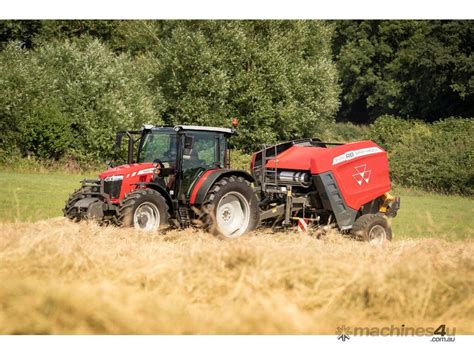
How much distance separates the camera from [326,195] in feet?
39.9

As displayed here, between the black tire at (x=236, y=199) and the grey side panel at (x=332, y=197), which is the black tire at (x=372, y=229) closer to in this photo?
the grey side panel at (x=332, y=197)

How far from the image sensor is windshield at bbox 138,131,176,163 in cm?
1209

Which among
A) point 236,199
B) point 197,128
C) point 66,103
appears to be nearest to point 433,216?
point 236,199

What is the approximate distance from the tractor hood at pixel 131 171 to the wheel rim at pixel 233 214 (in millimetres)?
1361

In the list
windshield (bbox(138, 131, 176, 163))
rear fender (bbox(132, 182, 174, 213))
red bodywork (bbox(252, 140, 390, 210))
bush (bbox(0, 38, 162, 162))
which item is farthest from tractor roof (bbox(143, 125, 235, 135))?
bush (bbox(0, 38, 162, 162))

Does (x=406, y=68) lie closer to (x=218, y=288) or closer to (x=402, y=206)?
(x=402, y=206)

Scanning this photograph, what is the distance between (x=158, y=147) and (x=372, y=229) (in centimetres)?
402

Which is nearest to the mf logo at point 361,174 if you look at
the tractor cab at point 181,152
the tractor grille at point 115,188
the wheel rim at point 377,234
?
the wheel rim at point 377,234

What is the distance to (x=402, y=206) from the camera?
858 inches

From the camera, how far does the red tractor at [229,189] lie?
11.4 meters

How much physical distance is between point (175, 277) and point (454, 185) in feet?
67.8

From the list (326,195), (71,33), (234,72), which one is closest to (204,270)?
(326,195)
